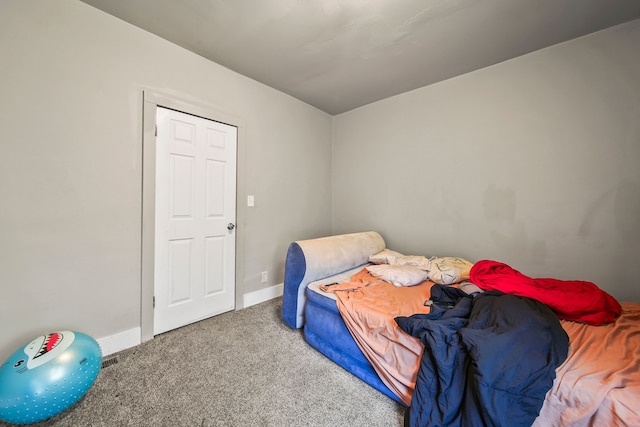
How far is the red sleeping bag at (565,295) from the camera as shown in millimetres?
1417

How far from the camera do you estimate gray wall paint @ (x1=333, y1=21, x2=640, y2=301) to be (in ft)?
5.91

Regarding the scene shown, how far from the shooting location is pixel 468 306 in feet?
4.81

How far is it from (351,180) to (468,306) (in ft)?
7.67

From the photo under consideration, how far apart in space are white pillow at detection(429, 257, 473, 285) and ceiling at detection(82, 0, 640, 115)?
1995 mm

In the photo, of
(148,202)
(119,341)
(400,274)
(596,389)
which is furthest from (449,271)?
(119,341)

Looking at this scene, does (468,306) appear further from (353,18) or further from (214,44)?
(214,44)

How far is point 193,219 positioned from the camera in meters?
2.24

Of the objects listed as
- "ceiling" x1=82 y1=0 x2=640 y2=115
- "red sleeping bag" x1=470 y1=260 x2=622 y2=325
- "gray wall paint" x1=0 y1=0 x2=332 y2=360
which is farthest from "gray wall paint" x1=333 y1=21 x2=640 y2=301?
"gray wall paint" x1=0 y1=0 x2=332 y2=360

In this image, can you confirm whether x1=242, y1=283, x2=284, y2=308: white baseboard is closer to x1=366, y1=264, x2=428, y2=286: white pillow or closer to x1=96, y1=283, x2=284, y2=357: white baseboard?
x1=96, y1=283, x2=284, y2=357: white baseboard

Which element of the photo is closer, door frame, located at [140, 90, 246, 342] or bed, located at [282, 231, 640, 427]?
bed, located at [282, 231, 640, 427]

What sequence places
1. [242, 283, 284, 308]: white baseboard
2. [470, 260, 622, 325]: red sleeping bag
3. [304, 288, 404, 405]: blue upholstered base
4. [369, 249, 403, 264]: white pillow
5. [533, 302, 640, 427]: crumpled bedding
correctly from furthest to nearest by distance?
[242, 283, 284, 308]: white baseboard, [369, 249, 403, 264]: white pillow, [304, 288, 404, 405]: blue upholstered base, [470, 260, 622, 325]: red sleeping bag, [533, 302, 640, 427]: crumpled bedding

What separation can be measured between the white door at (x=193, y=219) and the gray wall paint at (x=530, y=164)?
6.69ft

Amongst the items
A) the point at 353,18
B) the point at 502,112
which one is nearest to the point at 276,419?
the point at 353,18

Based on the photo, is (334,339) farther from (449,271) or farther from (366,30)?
(366,30)
